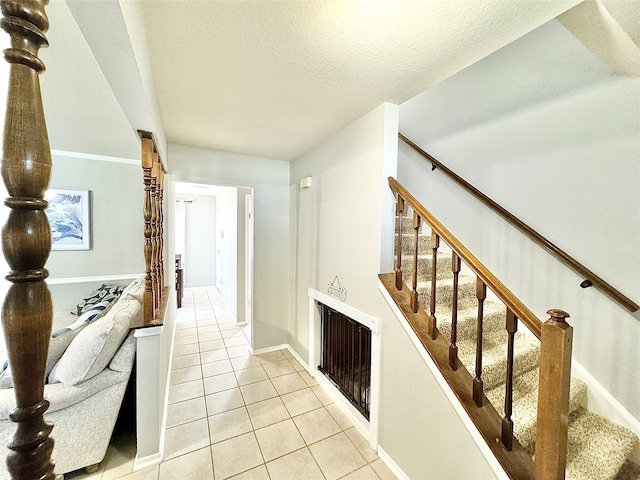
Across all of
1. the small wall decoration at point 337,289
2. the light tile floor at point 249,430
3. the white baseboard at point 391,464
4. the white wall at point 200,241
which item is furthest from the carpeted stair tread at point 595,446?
the white wall at point 200,241

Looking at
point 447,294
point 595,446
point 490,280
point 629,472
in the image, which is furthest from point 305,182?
point 629,472

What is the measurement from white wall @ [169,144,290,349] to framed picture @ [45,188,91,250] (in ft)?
5.69

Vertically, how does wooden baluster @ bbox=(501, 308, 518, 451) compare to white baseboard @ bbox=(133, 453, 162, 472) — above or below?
above

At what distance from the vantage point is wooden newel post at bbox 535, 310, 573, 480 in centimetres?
90

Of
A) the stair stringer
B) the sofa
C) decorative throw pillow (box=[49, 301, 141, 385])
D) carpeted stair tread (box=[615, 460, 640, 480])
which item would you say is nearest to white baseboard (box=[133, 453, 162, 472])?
the sofa

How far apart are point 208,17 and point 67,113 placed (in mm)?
2115

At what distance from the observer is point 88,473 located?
1618mm

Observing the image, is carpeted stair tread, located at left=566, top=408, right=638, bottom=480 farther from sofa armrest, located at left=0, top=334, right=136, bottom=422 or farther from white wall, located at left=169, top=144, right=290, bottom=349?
white wall, located at left=169, top=144, right=290, bottom=349

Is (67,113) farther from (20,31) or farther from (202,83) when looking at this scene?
(20,31)

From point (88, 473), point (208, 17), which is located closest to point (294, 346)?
point (88, 473)

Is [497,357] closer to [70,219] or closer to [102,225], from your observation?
[102,225]

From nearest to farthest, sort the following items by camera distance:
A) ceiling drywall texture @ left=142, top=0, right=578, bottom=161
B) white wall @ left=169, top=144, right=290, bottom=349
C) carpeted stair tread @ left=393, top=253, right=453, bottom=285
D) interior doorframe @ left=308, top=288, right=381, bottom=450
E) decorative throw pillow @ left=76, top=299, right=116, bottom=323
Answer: ceiling drywall texture @ left=142, top=0, right=578, bottom=161 → interior doorframe @ left=308, top=288, right=381, bottom=450 → decorative throw pillow @ left=76, top=299, right=116, bottom=323 → carpeted stair tread @ left=393, top=253, right=453, bottom=285 → white wall @ left=169, top=144, right=290, bottom=349

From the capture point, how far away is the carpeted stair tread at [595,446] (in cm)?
125

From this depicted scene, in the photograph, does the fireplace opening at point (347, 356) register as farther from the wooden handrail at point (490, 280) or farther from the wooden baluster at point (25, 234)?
the wooden baluster at point (25, 234)
